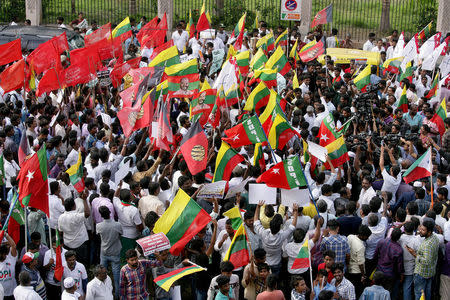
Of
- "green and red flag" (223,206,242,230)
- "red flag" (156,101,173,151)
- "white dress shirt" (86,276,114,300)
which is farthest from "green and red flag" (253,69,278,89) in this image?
"white dress shirt" (86,276,114,300)

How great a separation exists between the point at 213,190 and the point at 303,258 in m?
1.49

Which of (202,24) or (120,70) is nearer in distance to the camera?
(120,70)

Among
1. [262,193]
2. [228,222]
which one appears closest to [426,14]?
[262,193]

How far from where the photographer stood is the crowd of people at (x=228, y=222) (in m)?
8.52

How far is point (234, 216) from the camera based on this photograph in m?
8.59

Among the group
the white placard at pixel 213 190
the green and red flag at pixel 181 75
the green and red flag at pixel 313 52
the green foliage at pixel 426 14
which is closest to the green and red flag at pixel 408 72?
the green and red flag at pixel 313 52

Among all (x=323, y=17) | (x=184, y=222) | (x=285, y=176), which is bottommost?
(x=184, y=222)

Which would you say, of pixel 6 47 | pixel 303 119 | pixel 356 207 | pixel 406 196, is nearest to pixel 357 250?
pixel 356 207

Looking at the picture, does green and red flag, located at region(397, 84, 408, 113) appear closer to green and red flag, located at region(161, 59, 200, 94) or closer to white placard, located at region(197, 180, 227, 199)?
green and red flag, located at region(161, 59, 200, 94)

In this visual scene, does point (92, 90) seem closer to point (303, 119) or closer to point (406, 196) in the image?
point (303, 119)

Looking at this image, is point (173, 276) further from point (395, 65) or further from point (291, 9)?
point (291, 9)

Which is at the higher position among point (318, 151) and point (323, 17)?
point (323, 17)

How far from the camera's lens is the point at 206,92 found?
492 inches

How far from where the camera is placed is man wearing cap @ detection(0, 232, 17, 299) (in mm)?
8547
